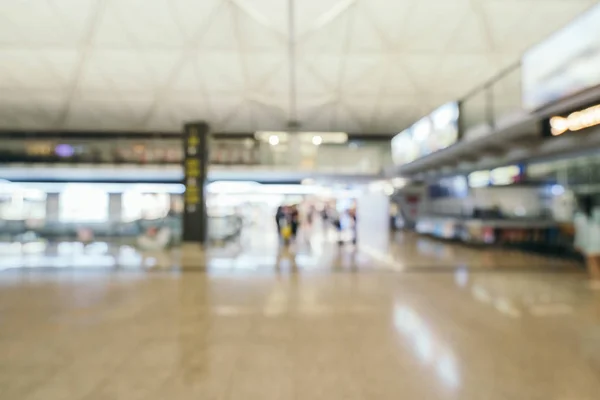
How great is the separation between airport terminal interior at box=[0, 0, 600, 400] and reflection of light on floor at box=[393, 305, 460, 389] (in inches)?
1.5

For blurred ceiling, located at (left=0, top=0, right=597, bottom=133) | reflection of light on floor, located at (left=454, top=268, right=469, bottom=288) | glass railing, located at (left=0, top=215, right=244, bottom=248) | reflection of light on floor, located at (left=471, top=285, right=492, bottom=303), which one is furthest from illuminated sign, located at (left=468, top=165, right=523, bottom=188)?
glass railing, located at (left=0, top=215, right=244, bottom=248)

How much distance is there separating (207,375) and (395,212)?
31.1 meters

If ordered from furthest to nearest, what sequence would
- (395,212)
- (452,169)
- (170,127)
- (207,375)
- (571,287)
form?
1. (395,212)
2. (170,127)
3. (452,169)
4. (571,287)
5. (207,375)

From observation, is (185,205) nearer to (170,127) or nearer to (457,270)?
(170,127)

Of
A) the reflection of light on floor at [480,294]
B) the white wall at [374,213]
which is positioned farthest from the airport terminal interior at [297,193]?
the white wall at [374,213]

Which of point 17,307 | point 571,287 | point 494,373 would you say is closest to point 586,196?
point 571,287

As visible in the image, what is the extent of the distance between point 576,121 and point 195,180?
722 inches

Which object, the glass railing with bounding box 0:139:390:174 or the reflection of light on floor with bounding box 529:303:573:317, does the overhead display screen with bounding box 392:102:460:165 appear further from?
the reflection of light on floor with bounding box 529:303:573:317

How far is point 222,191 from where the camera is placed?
Answer: 3469 centimetres

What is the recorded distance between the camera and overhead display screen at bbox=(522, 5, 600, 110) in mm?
8086

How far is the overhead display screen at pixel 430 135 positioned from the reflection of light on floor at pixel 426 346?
9937 mm

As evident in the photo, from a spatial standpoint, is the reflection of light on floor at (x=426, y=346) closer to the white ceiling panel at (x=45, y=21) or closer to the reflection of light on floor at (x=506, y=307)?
the reflection of light on floor at (x=506, y=307)

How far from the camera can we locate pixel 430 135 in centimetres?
1816

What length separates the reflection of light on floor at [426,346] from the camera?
4656 mm
